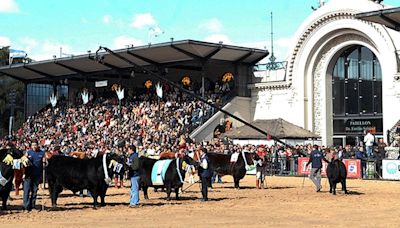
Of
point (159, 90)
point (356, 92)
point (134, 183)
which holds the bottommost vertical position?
point (134, 183)

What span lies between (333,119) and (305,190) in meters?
19.1

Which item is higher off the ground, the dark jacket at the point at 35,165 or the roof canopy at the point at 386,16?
the roof canopy at the point at 386,16

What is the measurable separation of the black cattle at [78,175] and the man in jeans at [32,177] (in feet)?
1.01

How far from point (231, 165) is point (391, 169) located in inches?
366

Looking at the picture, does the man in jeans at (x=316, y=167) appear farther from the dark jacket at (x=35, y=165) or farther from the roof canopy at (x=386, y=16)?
the dark jacket at (x=35, y=165)

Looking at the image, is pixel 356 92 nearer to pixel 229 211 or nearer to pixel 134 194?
pixel 134 194

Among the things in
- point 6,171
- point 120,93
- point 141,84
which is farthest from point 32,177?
point 141,84

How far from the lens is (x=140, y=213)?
55.1 feet

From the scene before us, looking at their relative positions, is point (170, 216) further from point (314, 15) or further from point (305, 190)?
point (314, 15)

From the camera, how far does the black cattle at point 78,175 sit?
18031mm

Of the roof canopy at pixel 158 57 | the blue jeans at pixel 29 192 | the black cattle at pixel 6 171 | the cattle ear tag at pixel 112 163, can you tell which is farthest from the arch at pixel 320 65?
the black cattle at pixel 6 171

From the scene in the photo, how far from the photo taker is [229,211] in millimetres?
17203

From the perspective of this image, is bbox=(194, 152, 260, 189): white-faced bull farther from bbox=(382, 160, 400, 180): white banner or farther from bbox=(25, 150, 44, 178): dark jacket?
bbox=(25, 150, 44, 178): dark jacket

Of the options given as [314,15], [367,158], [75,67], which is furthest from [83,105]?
[367,158]
